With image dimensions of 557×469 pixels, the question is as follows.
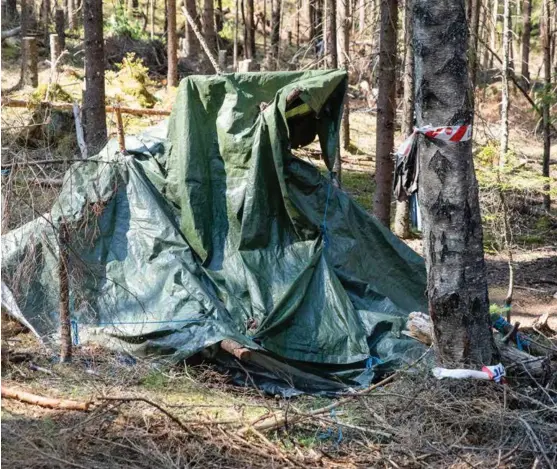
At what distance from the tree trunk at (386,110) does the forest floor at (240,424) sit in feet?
17.4

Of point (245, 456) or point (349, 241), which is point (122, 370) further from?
point (349, 241)

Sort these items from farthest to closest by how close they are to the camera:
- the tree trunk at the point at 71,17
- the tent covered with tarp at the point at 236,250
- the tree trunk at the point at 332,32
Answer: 1. the tree trunk at the point at 71,17
2. the tree trunk at the point at 332,32
3. the tent covered with tarp at the point at 236,250

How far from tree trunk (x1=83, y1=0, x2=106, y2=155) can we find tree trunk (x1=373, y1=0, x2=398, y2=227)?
3.82 m

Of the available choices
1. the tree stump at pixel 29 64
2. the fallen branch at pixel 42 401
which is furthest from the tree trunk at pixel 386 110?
the tree stump at pixel 29 64

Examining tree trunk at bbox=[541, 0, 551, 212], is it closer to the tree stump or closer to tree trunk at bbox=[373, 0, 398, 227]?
tree trunk at bbox=[373, 0, 398, 227]

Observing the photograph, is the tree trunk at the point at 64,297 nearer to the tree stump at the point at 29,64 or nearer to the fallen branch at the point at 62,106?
the fallen branch at the point at 62,106

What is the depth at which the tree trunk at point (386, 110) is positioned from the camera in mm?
10828

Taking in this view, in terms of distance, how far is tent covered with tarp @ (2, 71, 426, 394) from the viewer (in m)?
6.99

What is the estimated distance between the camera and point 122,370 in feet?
20.9

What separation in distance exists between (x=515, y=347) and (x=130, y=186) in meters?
3.86

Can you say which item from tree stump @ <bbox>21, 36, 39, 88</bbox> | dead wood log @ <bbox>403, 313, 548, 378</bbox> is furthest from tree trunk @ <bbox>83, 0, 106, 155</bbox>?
Result: tree stump @ <bbox>21, 36, 39, 88</bbox>

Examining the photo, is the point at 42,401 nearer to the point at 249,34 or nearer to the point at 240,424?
the point at 240,424

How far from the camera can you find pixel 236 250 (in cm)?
760

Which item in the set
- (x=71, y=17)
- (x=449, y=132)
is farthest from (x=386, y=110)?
(x=71, y=17)
